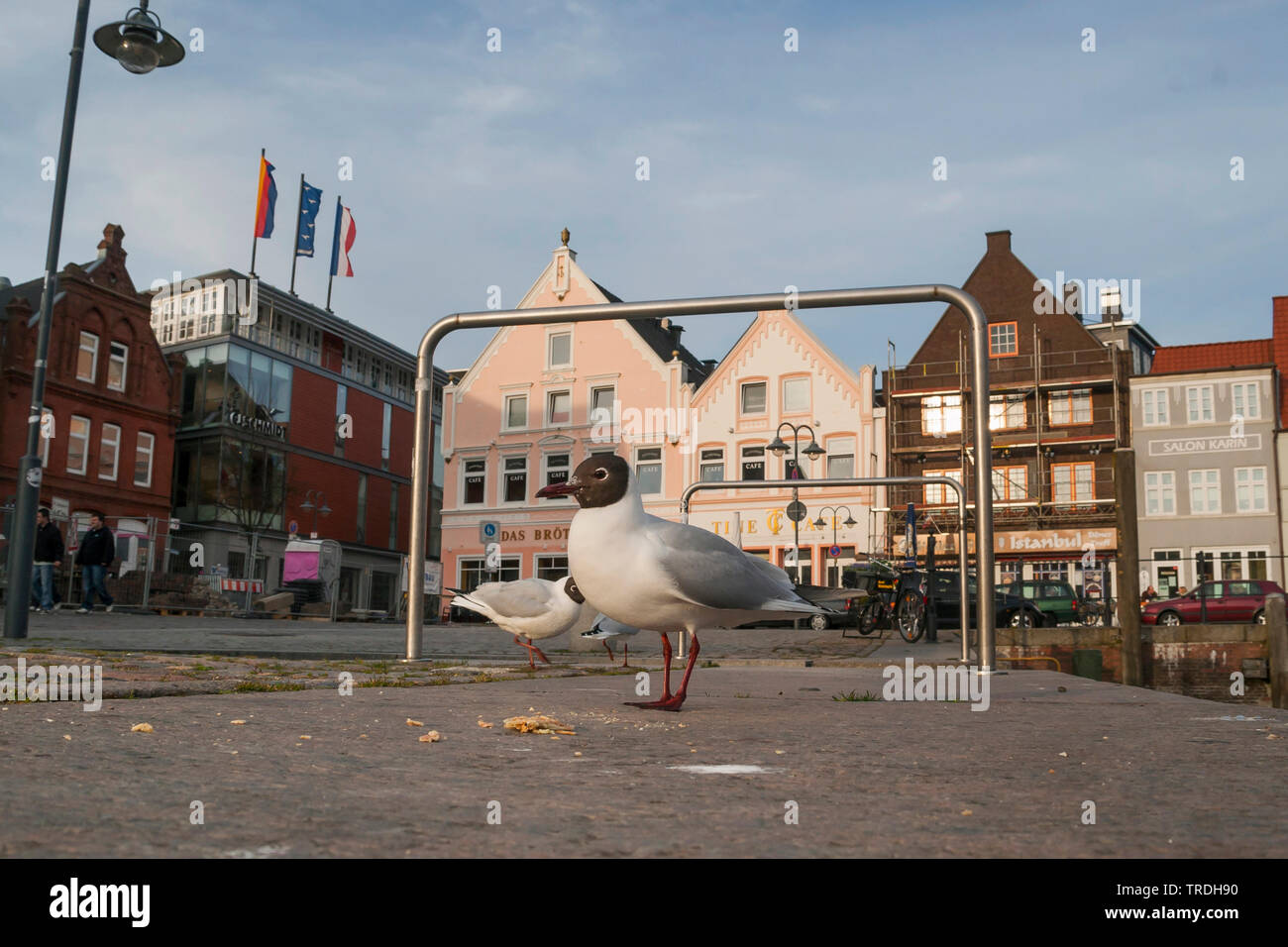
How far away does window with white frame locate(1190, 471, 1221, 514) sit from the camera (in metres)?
37.2

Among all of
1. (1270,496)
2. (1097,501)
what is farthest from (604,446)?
(1270,496)

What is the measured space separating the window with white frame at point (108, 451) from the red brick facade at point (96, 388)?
0.12 feet

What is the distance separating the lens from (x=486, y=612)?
860 cm

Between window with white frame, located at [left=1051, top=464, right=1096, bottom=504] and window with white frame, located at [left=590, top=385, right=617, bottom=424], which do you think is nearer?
window with white frame, located at [left=1051, top=464, right=1096, bottom=504]

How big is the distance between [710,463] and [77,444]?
21351 mm

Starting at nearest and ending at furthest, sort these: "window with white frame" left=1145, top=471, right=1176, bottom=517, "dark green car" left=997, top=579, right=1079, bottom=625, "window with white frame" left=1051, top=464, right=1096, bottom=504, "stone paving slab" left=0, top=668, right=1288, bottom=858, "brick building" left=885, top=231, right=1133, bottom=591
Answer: "stone paving slab" left=0, top=668, right=1288, bottom=858 → "dark green car" left=997, top=579, right=1079, bottom=625 → "brick building" left=885, top=231, right=1133, bottom=591 → "window with white frame" left=1051, top=464, right=1096, bottom=504 → "window with white frame" left=1145, top=471, right=1176, bottom=517

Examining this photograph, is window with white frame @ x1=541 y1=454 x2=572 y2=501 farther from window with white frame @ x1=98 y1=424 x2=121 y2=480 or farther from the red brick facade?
window with white frame @ x1=98 y1=424 x2=121 y2=480

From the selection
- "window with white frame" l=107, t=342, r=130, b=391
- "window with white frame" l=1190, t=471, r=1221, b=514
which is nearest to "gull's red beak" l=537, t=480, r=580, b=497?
"window with white frame" l=107, t=342, r=130, b=391

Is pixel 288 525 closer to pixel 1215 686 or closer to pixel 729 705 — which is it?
pixel 1215 686

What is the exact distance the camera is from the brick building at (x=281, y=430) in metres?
39.9

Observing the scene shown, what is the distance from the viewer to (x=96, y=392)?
35812 mm

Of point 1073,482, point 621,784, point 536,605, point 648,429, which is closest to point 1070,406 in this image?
point 1073,482

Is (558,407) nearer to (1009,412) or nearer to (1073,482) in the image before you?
(1009,412)

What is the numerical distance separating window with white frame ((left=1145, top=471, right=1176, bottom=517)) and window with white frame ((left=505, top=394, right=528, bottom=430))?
23.3 m
